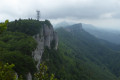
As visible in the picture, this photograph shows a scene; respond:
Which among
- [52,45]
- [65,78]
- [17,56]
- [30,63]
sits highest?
[17,56]

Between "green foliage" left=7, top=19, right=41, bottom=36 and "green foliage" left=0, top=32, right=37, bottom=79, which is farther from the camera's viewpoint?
"green foliage" left=7, top=19, right=41, bottom=36

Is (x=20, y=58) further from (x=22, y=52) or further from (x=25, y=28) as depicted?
(x=25, y=28)

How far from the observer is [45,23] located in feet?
320

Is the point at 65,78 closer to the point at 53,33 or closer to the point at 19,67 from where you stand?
the point at 53,33

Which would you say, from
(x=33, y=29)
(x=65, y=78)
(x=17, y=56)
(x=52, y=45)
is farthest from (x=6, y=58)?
(x=52, y=45)

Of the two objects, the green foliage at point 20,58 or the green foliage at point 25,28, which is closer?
the green foliage at point 20,58

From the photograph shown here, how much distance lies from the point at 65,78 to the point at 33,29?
37.5m

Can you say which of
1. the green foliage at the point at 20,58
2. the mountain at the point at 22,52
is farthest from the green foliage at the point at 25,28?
the green foliage at the point at 20,58

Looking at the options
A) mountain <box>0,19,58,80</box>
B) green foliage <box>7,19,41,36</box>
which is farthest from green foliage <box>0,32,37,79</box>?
green foliage <box>7,19,41,36</box>

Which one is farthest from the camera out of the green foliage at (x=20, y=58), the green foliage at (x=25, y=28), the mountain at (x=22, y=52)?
the green foliage at (x=25, y=28)

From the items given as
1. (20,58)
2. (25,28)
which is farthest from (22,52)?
(25,28)

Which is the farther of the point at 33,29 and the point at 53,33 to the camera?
the point at 53,33

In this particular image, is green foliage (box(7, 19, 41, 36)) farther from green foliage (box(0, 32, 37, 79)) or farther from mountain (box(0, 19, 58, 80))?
green foliage (box(0, 32, 37, 79))

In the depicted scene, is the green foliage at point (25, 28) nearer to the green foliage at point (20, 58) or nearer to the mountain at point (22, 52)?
the mountain at point (22, 52)
